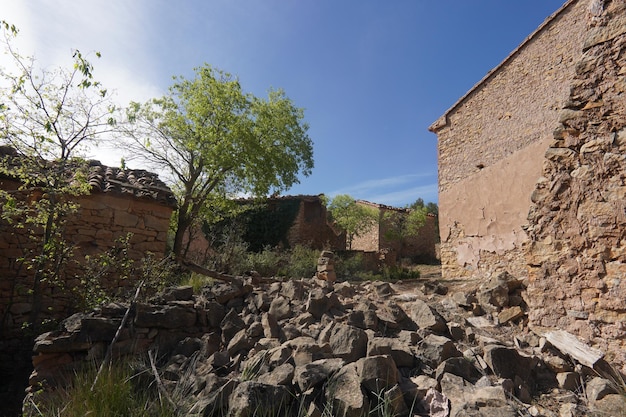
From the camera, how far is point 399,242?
18.0 metres

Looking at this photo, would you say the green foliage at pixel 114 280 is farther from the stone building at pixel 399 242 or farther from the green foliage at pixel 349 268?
the stone building at pixel 399 242

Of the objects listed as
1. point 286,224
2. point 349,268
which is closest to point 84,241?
Result: point 349,268

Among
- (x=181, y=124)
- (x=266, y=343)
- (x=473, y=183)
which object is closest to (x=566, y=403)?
(x=266, y=343)

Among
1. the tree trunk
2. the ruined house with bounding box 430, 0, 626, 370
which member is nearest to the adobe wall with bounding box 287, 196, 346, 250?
the tree trunk

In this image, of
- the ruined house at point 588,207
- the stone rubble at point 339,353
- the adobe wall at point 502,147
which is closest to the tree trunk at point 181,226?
the stone rubble at point 339,353

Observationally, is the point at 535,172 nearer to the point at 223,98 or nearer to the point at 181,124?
the point at 223,98

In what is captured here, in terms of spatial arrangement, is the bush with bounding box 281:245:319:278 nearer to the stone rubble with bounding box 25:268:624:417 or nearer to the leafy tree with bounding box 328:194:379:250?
the leafy tree with bounding box 328:194:379:250

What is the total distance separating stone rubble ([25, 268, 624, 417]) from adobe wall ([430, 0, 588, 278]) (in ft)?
13.5

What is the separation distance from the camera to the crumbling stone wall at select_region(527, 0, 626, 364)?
3.15 meters

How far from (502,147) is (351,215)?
28.7 ft

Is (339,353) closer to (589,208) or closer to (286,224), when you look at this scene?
(589,208)

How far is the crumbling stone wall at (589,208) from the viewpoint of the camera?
124 inches

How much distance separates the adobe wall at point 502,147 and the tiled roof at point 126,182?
286 inches

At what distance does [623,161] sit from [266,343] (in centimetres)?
373
